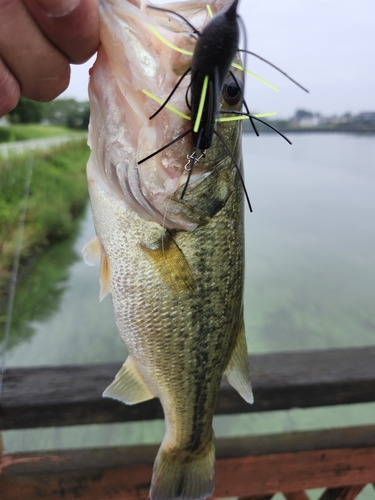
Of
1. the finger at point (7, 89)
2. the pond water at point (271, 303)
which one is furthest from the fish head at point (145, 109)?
the pond water at point (271, 303)

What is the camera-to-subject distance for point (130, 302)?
0.77m

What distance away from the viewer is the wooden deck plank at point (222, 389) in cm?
91

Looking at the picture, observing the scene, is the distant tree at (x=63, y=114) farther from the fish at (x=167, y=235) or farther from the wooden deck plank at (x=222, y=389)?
the fish at (x=167, y=235)

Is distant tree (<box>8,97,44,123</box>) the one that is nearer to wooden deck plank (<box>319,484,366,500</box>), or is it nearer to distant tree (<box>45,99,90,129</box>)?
distant tree (<box>45,99,90,129</box>)

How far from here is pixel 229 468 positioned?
1.04 meters

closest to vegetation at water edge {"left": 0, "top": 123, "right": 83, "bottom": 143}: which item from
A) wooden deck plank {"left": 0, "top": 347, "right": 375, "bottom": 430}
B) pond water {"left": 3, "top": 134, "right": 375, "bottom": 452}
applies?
pond water {"left": 3, "top": 134, "right": 375, "bottom": 452}

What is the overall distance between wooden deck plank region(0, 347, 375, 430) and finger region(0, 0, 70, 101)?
701 millimetres

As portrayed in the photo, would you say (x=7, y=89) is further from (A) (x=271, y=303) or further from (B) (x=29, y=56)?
(A) (x=271, y=303)

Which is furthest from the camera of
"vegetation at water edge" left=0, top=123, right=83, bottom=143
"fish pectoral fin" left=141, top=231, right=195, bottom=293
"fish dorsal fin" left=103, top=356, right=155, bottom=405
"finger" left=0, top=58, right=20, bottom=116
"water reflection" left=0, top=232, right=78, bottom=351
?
"vegetation at water edge" left=0, top=123, right=83, bottom=143

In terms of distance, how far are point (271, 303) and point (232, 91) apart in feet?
14.7

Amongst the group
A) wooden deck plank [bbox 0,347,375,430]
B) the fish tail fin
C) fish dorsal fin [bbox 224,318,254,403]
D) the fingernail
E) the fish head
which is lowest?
the fish tail fin

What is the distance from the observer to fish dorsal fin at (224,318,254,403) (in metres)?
0.85

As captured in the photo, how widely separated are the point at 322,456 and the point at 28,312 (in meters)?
4.88

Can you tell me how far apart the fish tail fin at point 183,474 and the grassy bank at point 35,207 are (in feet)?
15.1
